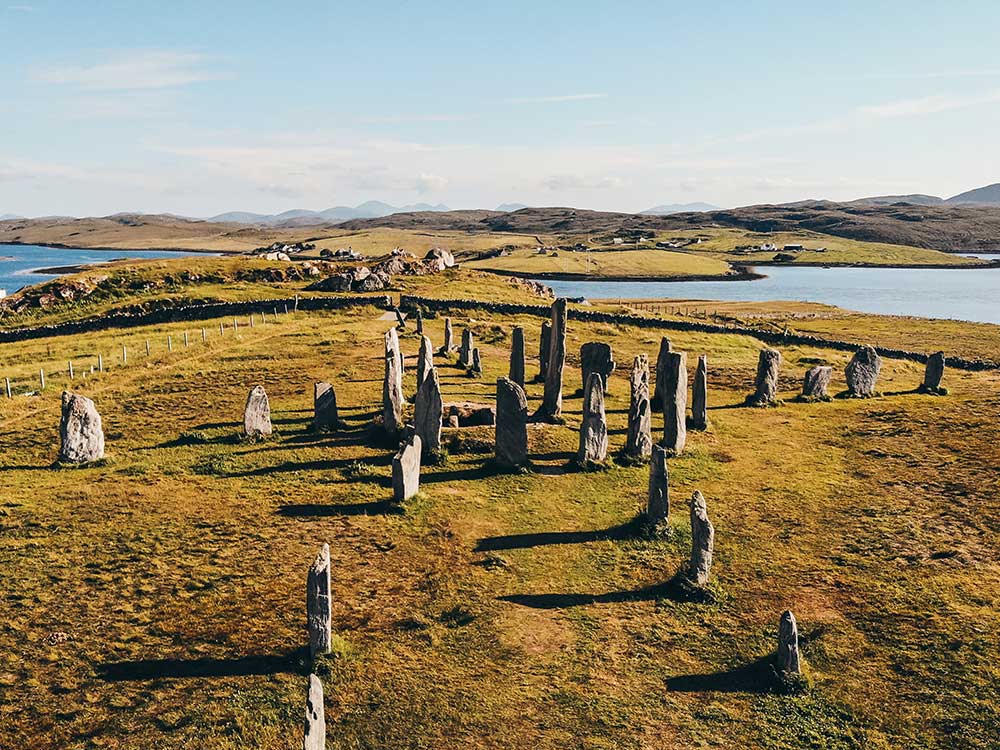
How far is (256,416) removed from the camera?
30906 mm

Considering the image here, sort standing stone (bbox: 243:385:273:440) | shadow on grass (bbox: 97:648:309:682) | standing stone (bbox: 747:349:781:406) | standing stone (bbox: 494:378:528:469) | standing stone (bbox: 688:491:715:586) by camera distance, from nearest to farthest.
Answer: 1. shadow on grass (bbox: 97:648:309:682)
2. standing stone (bbox: 688:491:715:586)
3. standing stone (bbox: 494:378:528:469)
4. standing stone (bbox: 243:385:273:440)
5. standing stone (bbox: 747:349:781:406)

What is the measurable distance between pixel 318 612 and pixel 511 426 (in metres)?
12.6

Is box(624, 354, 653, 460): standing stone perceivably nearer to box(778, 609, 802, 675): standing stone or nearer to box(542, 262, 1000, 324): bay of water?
box(778, 609, 802, 675): standing stone

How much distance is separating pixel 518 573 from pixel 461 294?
184ft

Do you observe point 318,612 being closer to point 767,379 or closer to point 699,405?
point 699,405

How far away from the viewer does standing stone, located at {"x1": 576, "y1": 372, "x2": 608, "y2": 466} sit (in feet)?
91.2

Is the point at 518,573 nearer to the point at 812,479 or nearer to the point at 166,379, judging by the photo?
the point at 812,479

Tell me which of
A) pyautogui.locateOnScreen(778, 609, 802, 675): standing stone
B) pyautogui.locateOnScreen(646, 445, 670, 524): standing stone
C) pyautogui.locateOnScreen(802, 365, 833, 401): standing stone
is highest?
pyautogui.locateOnScreen(802, 365, 833, 401): standing stone

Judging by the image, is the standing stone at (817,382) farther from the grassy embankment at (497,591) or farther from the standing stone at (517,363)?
the standing stone at (517,363)

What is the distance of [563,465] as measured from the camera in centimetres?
2853

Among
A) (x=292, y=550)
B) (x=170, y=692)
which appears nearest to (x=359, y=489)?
(x=292, y=550)

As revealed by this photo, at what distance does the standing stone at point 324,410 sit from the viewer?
3198 centimetres

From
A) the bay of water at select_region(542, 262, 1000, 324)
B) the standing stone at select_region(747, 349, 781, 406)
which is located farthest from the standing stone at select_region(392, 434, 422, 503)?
the bay of water at select_region(542, 262, 1000, 324)

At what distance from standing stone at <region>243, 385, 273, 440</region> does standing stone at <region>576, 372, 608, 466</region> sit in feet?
44.5
